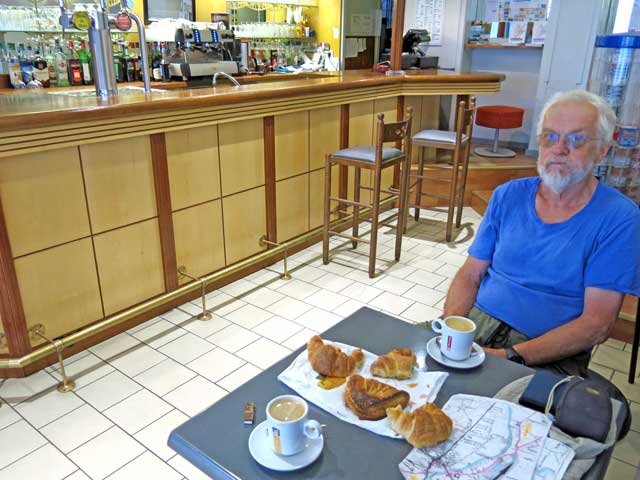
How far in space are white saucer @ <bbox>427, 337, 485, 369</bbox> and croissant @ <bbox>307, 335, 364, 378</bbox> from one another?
190 mm

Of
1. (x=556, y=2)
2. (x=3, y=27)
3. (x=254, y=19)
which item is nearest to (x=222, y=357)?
(x=3, y=27)

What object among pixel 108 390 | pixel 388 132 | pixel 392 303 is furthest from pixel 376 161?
pixel 108 390

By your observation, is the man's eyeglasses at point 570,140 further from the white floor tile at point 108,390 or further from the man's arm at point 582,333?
the white floor tile at point 108,390

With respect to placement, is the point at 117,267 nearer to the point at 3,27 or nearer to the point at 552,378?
the point at 552,378

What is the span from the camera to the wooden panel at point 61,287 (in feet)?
7.75

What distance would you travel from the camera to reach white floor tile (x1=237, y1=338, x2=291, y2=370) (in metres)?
2.54

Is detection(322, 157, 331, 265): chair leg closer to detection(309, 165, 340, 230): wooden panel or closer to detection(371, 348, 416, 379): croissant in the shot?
detection(309, 165, 340, 230): wooden panel

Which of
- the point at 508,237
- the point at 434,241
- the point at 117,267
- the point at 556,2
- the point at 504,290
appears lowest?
the point at 434,241

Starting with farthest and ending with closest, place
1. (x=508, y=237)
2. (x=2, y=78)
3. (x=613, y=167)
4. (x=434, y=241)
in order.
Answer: (x=2, y=78)
(x=434, y=241)
(x=613, y=167)
(x=508, y=237)

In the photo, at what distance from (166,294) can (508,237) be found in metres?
1.96

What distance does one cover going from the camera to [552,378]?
1153 mm

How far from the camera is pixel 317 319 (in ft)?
9.64

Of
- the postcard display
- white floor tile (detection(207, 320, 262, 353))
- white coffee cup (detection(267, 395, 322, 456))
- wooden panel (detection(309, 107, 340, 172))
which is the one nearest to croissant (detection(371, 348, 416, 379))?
white coffee cup (detection(267, 395, 322, 456))

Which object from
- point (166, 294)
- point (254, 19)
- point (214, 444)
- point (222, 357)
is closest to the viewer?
point (214, 444)
